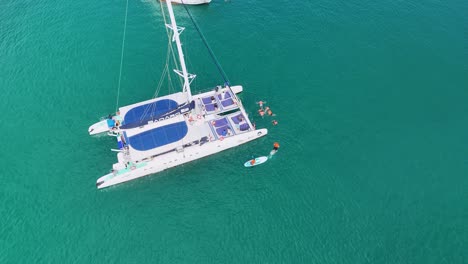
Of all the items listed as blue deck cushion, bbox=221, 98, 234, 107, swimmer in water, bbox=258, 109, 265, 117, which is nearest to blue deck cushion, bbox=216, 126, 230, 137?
blue deck cushion, bbox=221, 98, 234, 107

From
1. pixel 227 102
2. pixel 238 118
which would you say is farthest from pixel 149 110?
pixel 238 118

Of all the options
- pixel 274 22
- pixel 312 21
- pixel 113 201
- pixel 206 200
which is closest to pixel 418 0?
pixel 312 21

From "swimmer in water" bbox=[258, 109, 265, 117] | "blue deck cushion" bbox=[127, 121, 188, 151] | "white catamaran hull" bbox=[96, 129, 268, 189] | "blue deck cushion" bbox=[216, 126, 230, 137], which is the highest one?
"blue deck cushion" bbox=[127, 121, 188, 151]

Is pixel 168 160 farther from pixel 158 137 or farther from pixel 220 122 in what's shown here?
pixel 220 122

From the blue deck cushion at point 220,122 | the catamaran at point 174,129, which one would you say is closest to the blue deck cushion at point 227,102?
the catamaran at point 174,129

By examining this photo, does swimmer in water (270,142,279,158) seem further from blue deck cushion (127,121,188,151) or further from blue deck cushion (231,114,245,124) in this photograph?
blue deck cushion (127,121,188,151)

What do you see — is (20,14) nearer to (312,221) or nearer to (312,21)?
(312,21)
